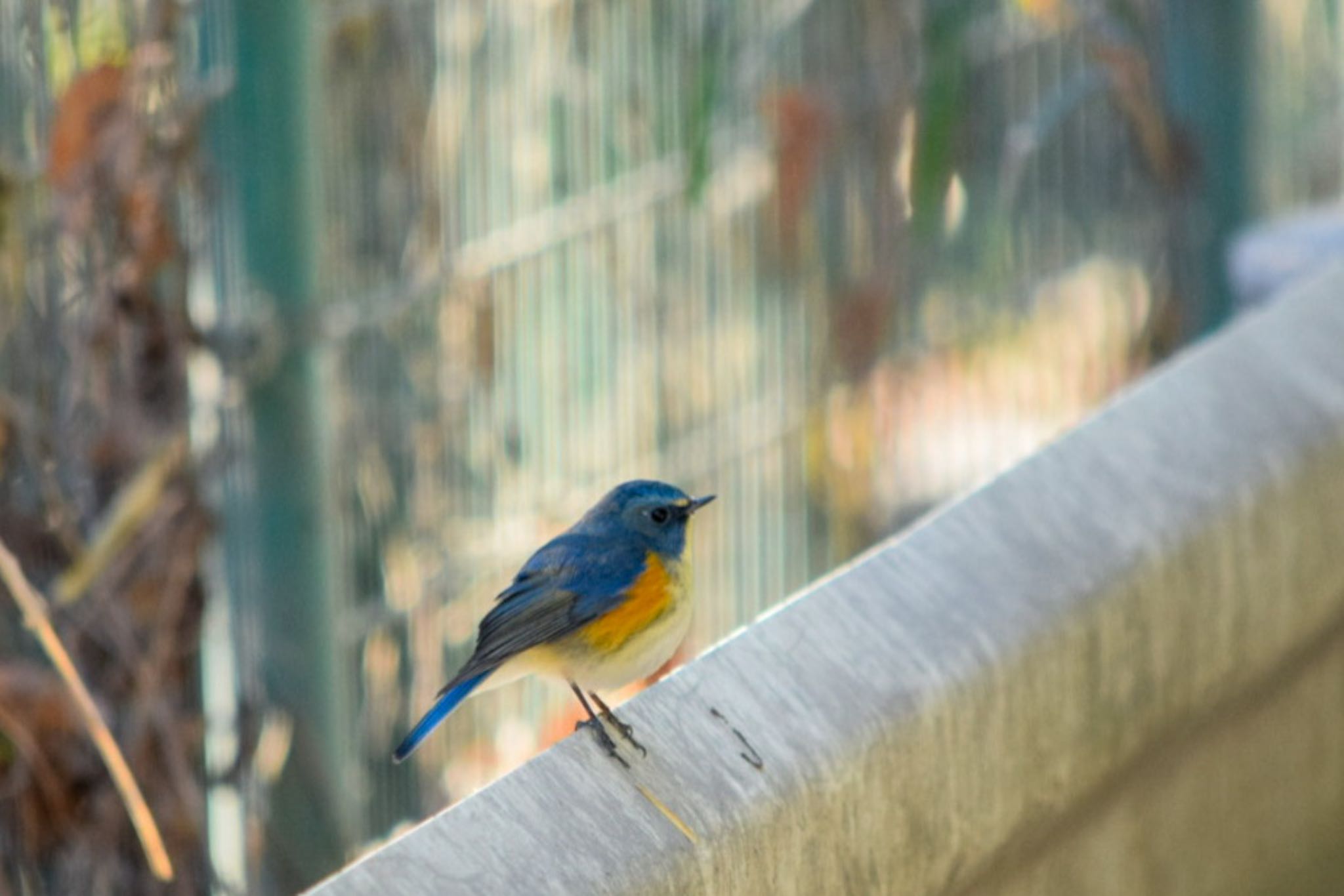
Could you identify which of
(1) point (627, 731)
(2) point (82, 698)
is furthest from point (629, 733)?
(2) point (82, 698)

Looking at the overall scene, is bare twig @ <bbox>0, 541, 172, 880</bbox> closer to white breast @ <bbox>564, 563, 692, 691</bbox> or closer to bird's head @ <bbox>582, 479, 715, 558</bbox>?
white breast @ <bbox>564, 563, 692, 691</bbox>

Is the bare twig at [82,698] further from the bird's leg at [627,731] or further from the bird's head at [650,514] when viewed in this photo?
the bird's leg at [627,731]

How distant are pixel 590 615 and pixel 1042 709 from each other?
0.79 m

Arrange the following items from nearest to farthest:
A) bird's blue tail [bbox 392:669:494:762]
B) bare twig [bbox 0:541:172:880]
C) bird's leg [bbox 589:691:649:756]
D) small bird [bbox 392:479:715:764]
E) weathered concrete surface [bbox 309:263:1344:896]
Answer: weathered concrete surface [bbox 309:263:1344:896], bird's leg [bbox 589:691:649:756], bird's blue tail [bbox 392:669:494:762], bare twig [bbox 0:541:172:880], small bird [bbox 392:479:715:764]

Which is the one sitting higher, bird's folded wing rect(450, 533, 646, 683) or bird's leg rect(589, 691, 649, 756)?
bird's leg rect(589, 691, 649, 756)

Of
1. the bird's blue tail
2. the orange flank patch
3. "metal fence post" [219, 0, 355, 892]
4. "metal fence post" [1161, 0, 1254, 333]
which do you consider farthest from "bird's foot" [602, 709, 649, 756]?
"metal fence post" [1161, 0, 1254, 333]

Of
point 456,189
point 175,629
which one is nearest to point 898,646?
point 175,629

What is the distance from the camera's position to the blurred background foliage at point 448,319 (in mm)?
3648

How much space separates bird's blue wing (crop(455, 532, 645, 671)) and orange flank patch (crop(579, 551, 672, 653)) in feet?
0.03

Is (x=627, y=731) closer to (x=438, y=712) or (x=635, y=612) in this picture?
(x=438, y=712)

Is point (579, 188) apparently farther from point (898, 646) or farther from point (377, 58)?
point (898, 646)

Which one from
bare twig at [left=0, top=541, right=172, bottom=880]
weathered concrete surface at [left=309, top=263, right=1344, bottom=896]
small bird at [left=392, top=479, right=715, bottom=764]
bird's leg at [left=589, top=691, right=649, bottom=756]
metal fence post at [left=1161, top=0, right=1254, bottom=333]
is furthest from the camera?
metal fence post at [left=1161, top=0, right=1254, bottom=333]

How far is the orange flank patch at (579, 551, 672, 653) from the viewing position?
3092 mm

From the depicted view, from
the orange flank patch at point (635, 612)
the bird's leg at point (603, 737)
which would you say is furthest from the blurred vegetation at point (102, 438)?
the bird's leg at point (603, 737)
